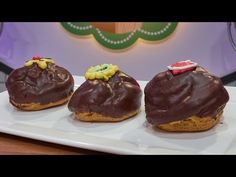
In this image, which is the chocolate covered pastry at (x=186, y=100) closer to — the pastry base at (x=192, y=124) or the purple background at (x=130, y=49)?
the pastry base at (x=192, y=124)

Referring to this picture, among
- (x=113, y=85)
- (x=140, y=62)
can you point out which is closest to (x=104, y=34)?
(x=140, y=62)

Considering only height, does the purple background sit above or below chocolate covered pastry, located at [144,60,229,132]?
below

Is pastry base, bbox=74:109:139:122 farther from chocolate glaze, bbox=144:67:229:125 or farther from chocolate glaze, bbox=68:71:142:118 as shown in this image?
chocolate glaze, bbox=144:67:229:125

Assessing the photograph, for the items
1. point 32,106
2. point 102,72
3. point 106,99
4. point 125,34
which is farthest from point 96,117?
point 125,34

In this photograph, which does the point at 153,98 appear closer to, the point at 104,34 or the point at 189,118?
the point at 189,118

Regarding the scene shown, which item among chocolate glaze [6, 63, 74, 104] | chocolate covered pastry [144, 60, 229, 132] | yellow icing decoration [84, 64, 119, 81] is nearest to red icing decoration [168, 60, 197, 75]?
chocolate covered pastry [144, 60, 229, 132]
